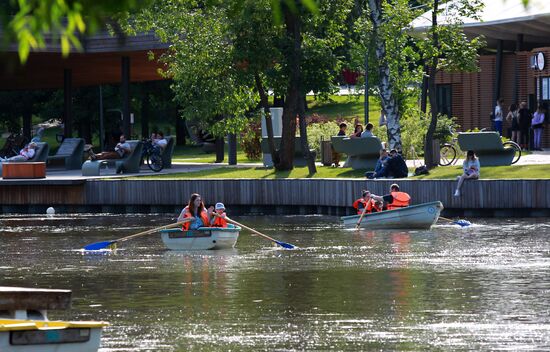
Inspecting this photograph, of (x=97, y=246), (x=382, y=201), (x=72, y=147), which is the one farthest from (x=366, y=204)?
(x=72, y=147)

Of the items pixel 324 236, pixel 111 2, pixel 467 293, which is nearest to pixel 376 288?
pixel 467 293

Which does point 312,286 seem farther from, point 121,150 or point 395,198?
point 121,150

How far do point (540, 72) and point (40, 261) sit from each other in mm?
26659

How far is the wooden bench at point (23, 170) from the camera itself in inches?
1642

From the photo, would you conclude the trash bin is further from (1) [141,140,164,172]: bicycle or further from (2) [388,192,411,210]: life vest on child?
(2) [388,192,411,210]: life vest on child

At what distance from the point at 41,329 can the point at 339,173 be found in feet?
90.6

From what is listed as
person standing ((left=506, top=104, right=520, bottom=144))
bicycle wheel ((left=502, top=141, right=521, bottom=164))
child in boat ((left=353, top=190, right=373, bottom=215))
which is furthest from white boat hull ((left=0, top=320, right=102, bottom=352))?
person standing ((left=506, top=104, right=520, bottom=144))

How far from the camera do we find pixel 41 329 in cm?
1352

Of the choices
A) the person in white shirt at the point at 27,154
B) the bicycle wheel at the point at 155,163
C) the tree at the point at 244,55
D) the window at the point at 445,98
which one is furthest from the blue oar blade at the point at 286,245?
the window at the point at 445,98

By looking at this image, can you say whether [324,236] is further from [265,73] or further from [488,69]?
[488,69]

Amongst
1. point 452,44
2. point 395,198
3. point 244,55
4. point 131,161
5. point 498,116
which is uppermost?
point 452,44

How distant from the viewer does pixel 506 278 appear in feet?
76.9

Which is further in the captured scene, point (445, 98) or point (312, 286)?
point (445, 98)

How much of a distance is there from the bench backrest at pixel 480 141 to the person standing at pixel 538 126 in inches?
311
